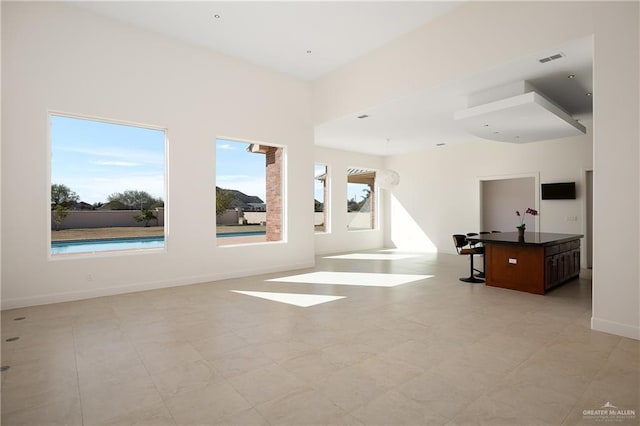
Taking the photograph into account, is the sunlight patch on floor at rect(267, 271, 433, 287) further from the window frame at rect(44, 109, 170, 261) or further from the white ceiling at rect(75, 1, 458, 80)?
the white ceiling at rect(75, 1, 458, 80)

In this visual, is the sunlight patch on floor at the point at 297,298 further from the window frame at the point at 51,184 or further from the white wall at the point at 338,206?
the white wall at the point at 338,206

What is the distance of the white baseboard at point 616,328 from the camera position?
3.28 meters

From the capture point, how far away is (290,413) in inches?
80.9

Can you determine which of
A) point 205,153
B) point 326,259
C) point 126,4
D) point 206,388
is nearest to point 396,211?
point 326,259

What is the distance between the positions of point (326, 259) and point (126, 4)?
21.1ft

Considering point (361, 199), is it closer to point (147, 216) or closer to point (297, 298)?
point (297, 298)

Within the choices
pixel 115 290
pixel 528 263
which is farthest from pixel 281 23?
pixel 528 263

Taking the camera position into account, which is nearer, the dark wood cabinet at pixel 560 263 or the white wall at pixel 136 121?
the white wall at pixel 136 121

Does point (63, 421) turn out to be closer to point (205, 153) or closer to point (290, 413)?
point (290, 413)

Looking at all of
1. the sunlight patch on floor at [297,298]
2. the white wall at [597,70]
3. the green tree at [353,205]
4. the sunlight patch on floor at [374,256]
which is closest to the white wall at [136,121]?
the sunlight patch on floor at [297,298]

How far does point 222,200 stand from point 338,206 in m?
4.69

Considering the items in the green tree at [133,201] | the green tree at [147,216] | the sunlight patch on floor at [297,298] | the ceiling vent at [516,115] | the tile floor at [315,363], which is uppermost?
the ceiling vent at [516,115]

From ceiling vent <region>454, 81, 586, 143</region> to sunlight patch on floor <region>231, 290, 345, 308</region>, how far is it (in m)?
3.48

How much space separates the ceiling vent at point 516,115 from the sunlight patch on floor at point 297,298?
3483mm
